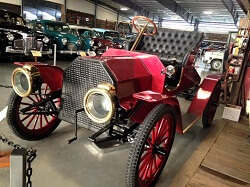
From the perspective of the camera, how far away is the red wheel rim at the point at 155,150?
1.68 meters

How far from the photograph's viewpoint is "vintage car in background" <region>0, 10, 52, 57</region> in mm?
5949

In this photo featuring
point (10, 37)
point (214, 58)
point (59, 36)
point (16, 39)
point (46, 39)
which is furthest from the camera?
point (214, 58)

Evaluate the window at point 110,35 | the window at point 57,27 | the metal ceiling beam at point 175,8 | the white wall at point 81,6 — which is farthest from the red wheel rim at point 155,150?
the white wall at point 81,6

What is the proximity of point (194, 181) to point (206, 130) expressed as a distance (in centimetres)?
137

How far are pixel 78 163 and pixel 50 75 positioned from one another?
91 cm

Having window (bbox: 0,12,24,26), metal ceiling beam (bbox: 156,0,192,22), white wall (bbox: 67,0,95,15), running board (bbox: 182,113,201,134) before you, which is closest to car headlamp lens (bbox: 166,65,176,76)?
running board (bbox: 182,113,201,134)

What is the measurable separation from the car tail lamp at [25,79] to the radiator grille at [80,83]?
27 cm

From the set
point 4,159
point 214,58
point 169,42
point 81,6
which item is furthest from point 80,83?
point 81,6

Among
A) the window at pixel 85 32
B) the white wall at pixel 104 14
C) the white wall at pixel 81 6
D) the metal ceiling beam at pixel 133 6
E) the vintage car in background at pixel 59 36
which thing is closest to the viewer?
the vintage car in background at pixel 59 36

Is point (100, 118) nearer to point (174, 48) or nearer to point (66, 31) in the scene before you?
point (174, 48)

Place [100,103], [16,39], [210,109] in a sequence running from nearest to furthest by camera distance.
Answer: [100,103]
[210,109]
[16,39]

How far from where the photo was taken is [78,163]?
6.63 feet

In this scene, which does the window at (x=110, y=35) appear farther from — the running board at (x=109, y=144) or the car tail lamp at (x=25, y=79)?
the running board at (x=109, y=144)

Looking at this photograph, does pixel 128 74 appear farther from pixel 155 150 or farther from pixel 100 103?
pixel 155 150
